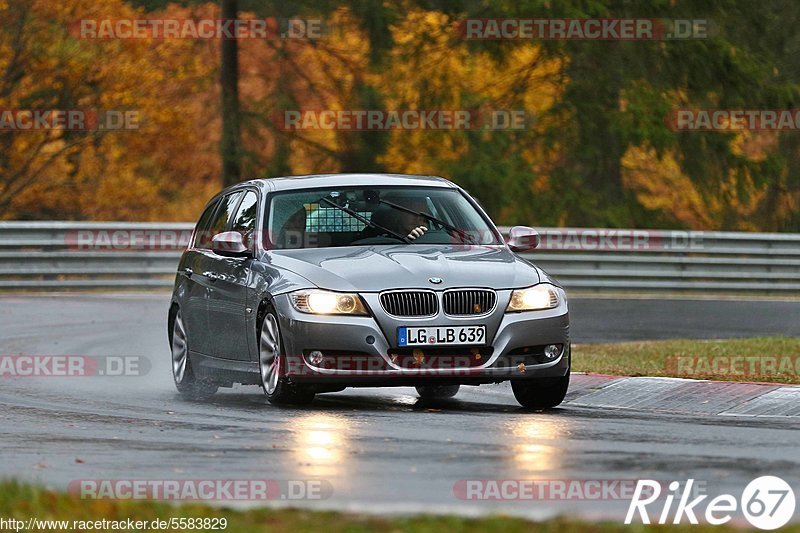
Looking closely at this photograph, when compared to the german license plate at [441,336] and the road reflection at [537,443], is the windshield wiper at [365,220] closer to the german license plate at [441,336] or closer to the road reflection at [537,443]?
the german license plate at [441,336]

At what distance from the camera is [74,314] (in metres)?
22.0

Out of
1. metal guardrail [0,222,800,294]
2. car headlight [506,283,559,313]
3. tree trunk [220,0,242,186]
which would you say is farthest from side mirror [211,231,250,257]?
tree trunk [220,0,242,186]

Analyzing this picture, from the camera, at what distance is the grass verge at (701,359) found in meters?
14.2

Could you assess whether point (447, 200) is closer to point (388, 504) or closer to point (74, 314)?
point (388, 504)

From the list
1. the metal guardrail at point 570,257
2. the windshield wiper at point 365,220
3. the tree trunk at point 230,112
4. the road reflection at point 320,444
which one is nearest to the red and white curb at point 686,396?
the windshield wiper at point 365,220

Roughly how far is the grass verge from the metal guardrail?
910 cm

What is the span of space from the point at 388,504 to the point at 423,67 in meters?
31.7

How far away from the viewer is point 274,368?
12.1 meters

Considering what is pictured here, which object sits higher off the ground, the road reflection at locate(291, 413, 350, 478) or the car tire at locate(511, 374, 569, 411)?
the road reflection at locate(291, 413, 350, 478)

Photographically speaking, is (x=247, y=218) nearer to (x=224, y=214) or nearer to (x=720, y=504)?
(x=224, y=214)

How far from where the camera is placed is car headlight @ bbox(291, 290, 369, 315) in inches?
455

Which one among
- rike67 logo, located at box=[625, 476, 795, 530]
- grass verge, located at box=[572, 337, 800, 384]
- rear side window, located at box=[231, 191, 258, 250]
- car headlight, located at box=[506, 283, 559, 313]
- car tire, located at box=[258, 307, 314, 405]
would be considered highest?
rear side window, located at box=[231, 191, 258, 250]

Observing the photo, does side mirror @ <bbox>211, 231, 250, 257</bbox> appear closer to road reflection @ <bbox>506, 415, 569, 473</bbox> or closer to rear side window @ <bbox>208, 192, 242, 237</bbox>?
rear side window @ <bbox>208, 192, 242, 237</bbox>

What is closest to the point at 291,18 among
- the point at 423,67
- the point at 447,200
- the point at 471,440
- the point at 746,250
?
the point at 423,67
